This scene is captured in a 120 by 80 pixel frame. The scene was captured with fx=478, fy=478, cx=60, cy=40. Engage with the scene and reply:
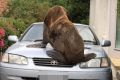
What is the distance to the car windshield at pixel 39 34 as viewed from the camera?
10.3 metres

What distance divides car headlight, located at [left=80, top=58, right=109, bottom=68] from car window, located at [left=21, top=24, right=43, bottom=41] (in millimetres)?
1819

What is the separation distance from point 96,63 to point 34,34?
216 centimetres

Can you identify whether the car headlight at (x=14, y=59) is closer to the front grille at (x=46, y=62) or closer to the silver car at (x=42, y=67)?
the silver car at (x=42, y=67)

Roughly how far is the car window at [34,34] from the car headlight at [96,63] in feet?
5.97

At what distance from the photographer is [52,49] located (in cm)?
883

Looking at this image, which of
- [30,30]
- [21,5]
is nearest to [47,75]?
[30,30]

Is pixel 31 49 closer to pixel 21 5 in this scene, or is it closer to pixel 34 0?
pixel 21 5

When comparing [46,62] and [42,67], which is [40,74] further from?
[46,62]

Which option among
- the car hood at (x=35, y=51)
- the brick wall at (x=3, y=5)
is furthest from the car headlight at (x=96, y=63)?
the brick wall at (x=3, y=5)

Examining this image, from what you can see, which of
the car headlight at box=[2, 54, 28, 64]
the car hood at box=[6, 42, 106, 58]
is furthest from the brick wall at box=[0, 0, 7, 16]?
the car headlight at box=[2, 54, 28, 64]

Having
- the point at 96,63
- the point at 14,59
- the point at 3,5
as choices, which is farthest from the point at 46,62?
the point at 3,5

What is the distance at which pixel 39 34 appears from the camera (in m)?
10.4

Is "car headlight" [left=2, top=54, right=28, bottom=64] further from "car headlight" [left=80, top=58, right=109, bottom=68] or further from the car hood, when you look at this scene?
"car headlight" [left=80, top=58, right=109, bottom=68]

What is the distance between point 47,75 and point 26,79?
1.25 ft
